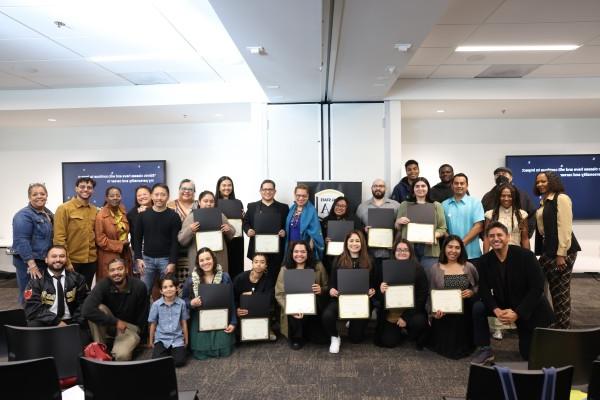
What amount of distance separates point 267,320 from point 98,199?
16.0ft

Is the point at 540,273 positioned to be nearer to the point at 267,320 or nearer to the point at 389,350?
the point at 389,350

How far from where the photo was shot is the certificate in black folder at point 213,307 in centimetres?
343

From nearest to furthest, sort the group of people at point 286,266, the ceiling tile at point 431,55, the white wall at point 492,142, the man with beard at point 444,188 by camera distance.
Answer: the group of people at point 286,266 → the ceiling tile at point 431,55 → the man with beard at point 444,188 → the white wall at point 492,142

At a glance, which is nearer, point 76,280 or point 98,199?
point 76,280

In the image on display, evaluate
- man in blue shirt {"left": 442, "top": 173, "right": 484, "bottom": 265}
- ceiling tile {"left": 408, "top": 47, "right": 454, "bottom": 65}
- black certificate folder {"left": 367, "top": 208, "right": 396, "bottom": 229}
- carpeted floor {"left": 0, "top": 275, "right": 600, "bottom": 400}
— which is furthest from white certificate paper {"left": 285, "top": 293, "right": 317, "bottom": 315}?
ceiling tile {"left": 408, "top": 47, "right": 454, "bottom": 65}

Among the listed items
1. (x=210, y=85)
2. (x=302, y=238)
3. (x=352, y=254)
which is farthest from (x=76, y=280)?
(x=210, y=85)

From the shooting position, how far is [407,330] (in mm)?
3670

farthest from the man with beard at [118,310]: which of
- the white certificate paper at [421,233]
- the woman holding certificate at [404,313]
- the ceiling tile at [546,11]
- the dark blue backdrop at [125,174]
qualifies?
the ceiling tile at [546,11]

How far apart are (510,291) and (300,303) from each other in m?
1.75

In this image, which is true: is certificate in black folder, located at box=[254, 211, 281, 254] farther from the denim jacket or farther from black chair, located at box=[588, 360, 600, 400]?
black chair, located at box=[588, 360, 600, 400]

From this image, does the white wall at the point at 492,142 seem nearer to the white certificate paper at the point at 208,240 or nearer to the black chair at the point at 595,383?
the white certificate paper at the point at 208,240

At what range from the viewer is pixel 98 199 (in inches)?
277

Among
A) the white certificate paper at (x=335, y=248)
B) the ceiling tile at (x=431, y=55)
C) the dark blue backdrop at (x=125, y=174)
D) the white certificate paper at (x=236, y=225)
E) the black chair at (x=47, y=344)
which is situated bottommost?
the black chair at (x=47, y=344)

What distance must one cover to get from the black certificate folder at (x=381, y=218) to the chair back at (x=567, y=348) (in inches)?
80.9
